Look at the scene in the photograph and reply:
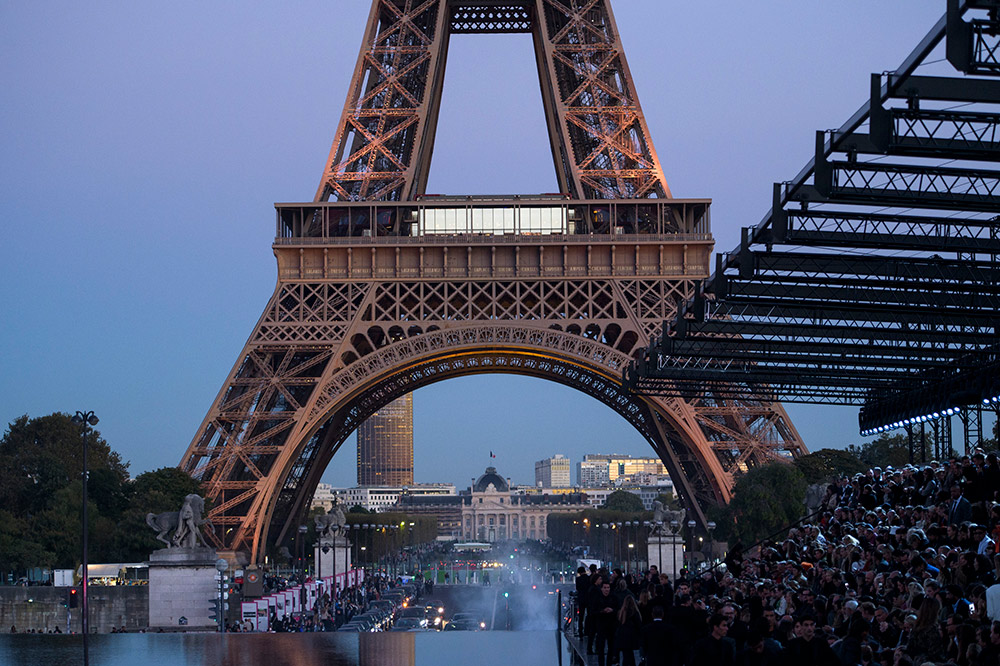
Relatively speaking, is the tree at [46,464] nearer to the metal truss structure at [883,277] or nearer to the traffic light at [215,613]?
the traffic light at [215,613]

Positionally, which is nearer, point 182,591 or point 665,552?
point 182,591

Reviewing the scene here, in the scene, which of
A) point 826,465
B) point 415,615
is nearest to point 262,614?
point 415,615

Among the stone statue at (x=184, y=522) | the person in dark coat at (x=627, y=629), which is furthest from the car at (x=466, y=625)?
the person in dark coat at (x=627, y=629)

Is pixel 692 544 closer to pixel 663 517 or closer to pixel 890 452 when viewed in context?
pixel 663 517

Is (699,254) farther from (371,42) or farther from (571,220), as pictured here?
(371,42)

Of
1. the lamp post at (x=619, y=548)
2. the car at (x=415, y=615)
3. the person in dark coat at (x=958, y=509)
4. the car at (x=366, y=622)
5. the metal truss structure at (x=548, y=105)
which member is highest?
the metal truss structure at (x=548, y=105)

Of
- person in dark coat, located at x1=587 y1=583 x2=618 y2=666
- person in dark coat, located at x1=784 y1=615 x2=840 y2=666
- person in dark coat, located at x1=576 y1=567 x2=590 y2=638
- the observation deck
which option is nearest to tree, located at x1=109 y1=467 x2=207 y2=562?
the observation deck

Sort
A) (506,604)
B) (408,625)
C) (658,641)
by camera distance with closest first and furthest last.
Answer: (658,641) → (408,625) → (506,604)
